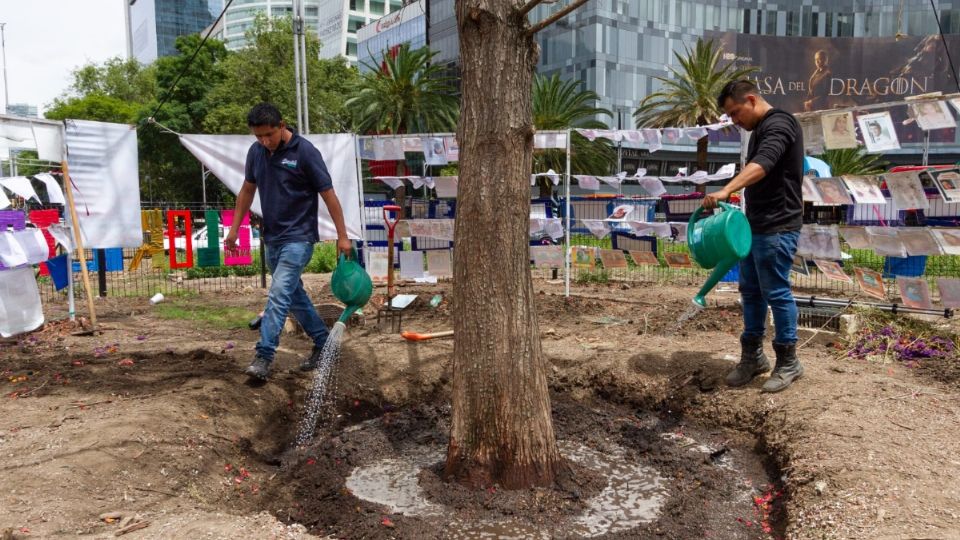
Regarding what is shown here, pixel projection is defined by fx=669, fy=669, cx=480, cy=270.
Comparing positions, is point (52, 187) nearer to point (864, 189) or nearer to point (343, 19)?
point (864, 189)

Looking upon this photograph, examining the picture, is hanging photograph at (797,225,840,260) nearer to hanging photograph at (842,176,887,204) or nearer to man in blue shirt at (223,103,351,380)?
hanging photograph at (842,176,887,204)

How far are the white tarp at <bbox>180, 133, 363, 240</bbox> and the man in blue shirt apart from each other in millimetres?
2693

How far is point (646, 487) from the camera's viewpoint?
3.63 meters

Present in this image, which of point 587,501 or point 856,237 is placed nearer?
point 587,501

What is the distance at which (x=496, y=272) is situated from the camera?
337cm

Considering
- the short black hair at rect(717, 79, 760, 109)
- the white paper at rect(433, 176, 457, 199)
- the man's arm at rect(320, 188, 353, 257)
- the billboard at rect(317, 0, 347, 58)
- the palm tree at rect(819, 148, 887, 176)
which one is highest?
the billboard at rect(317, 0, 347, 58)

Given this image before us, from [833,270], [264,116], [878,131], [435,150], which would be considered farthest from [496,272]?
[435,150]

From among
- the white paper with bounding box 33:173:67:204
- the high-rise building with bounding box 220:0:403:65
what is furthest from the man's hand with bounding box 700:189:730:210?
the high-rise building with bounding box 220:0:403:65

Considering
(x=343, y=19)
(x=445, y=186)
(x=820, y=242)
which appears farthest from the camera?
(x=343, y=19)

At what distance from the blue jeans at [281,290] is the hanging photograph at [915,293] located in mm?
5052

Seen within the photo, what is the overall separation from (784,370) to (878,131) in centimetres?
296

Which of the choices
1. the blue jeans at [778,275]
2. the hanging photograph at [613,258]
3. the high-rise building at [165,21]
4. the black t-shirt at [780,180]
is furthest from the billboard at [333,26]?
the blue jeans at [778,275]

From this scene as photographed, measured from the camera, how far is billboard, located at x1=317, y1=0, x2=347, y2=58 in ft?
298

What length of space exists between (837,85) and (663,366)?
63.0 metres
